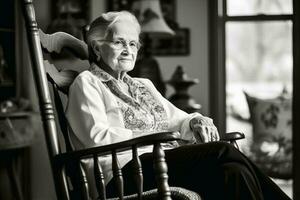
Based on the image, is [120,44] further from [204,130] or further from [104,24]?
[204,130]

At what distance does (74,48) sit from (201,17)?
2.95 m

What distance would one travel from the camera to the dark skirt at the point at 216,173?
6.27 feet

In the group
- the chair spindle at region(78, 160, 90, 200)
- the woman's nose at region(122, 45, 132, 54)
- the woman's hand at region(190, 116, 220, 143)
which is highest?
the woman's nose at region(122, 45, 132, 54)

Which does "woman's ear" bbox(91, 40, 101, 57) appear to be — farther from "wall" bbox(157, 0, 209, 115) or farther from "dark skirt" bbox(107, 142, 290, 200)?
"wall" bbox(157, 0, 209, 115)

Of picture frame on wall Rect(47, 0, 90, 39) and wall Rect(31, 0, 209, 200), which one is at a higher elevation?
picture frame on wall Rect(47, 0, 90, 39)

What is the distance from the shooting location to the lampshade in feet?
15.9

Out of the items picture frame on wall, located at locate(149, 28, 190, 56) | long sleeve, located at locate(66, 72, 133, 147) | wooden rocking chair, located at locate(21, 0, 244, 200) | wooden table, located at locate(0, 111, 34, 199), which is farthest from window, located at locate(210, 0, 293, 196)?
long sleeve, located at locate(66, 72, 133, 147)

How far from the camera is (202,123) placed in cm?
232

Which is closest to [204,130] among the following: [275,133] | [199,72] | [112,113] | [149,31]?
[112,113]

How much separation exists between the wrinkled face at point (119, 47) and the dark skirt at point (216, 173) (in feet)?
1.53

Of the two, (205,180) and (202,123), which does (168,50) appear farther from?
(205,180)

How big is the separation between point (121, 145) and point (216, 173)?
1.04 feet

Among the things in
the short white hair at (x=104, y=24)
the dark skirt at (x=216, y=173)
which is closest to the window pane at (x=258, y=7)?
the short white hair at (x=104, y=24)

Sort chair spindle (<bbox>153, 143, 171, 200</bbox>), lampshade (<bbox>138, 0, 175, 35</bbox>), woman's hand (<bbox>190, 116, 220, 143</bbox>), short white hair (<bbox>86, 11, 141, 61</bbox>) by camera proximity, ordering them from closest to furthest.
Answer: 1. chair spindle (<bbox>153, 143, 171, 200</bbox>)
2. woman's hand (<bbox>190, 116, 220, 143</bbox>)
3. short white hair (<bbox>86, 11, 141, 61</bbox>)
4. lampshade (<bbox>138, 0, 175, 35</bbox>)
